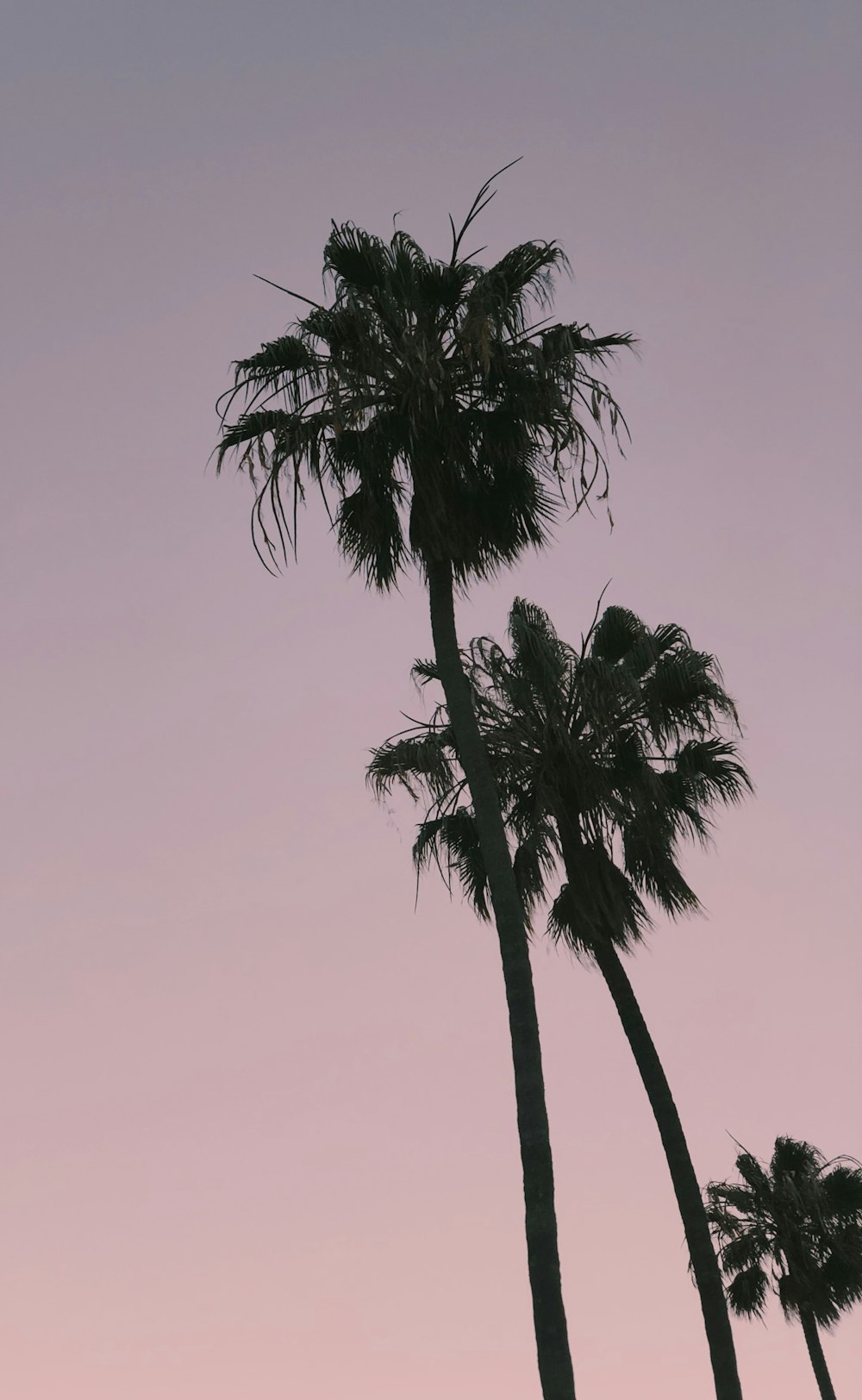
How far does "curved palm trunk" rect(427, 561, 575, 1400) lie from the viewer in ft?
44.4

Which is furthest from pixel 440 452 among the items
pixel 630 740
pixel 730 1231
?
pixel 730 1231

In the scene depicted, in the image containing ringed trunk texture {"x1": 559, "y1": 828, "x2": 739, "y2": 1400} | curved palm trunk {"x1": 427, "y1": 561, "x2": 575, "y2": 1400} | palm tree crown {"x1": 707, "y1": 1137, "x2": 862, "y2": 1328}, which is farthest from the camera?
palm tree crown {"x1": 707, "y1": 1137, "x2": 862, "y2": 1328}

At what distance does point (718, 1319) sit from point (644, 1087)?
3.45 meters

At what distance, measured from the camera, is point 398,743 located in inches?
856

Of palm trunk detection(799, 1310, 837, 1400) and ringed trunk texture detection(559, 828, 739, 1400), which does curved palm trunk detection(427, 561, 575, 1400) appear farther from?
palm trunk detection(799, 1310, 837, 1400)

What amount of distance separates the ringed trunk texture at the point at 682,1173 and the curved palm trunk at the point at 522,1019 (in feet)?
18.9

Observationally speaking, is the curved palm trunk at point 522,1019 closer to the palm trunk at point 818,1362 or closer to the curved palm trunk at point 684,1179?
the curved palm trunk at point 684,1179

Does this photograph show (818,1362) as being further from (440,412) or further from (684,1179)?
(440,412)

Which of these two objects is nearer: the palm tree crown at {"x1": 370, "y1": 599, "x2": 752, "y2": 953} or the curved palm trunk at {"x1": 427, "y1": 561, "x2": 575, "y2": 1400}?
the curved palm trunk at {"x1": 427, "y1": 561, "x2": 575, "y2": 1400}

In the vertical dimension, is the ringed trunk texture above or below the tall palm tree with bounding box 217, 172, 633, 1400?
below

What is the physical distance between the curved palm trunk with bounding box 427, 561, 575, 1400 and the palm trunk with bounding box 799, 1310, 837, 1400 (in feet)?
70.5

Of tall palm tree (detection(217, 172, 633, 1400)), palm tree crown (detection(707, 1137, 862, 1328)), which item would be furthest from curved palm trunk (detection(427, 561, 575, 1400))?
palm tree crown (detection(707, 1137, 862, 1328))

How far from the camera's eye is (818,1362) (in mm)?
33250

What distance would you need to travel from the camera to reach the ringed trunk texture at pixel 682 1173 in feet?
66.8
